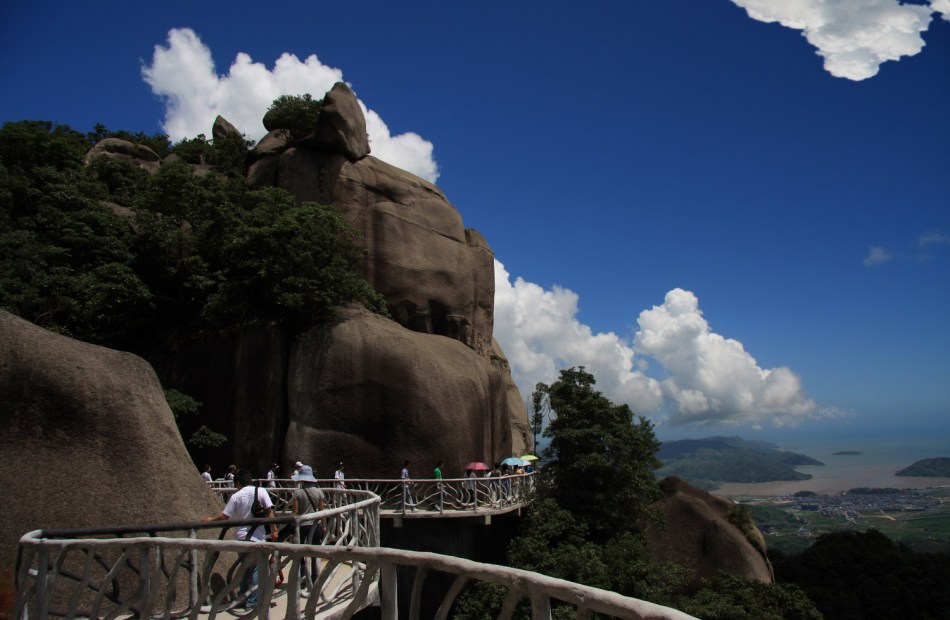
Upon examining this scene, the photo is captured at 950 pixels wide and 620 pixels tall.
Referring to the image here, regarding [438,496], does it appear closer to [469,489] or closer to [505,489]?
[469,489]

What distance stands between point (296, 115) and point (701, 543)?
2913 cm

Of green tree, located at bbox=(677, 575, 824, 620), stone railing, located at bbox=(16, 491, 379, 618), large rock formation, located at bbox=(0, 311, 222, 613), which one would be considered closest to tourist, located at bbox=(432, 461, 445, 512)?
green tree, located at bbox=(677, 575, 824, 620)

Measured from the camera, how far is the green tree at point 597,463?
21.2m

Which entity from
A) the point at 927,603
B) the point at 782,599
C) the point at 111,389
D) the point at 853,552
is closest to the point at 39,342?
the point at 111,389

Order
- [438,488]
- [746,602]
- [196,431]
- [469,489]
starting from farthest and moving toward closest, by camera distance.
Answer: [196,431] → [469,489] → [438,488] → [746,602]

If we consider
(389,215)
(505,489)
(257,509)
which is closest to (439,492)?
(505,489)

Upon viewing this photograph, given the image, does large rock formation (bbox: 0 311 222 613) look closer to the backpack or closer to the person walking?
the backpack

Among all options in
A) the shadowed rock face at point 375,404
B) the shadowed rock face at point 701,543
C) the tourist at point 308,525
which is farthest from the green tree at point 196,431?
the shadowed rock face at point 701,543

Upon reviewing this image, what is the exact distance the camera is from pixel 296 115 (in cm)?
3441

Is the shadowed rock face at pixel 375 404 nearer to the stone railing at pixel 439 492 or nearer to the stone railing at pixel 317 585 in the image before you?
the stone railing at pixel 439 492

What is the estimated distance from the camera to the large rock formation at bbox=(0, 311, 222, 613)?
8.43m

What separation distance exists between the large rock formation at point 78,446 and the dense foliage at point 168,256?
13084 mm

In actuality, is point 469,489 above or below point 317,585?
below

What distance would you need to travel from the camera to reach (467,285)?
33.2 metres
